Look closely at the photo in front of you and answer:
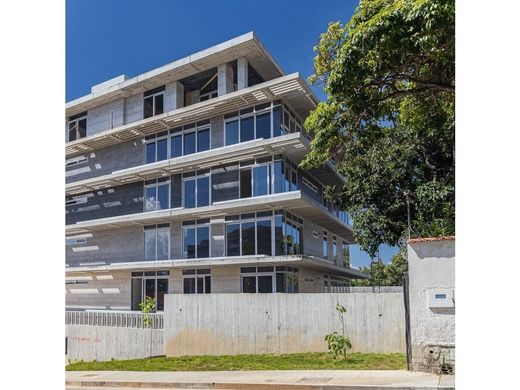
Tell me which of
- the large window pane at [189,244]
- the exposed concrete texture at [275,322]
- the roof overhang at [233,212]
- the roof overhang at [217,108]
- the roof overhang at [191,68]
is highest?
the roof overhang at [191,68]

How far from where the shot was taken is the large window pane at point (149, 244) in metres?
18.3

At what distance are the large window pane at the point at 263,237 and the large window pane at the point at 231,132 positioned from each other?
2941 millimetres

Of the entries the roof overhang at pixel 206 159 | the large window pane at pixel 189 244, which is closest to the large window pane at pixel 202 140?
the roof overhang at pixel 206 159

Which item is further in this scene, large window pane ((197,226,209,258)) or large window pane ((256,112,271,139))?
large window pane ((197,226,209,258))

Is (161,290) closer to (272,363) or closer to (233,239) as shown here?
(233,239)

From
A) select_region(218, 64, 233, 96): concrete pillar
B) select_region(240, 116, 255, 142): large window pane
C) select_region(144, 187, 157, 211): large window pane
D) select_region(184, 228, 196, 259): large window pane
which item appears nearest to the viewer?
select_region(240, 116, 255, 142): large window pane

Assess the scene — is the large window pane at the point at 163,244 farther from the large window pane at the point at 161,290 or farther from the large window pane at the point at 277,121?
the large window pane at the point at 277,121

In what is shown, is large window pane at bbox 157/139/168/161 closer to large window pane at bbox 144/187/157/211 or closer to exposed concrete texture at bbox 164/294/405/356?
large window pane at bbox 144/187/157/211

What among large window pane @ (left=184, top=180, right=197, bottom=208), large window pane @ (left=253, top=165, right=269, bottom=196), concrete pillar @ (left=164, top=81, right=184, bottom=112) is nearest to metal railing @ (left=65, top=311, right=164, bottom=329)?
large window pane @ (left=184, top=180, right=197, bottom=208)

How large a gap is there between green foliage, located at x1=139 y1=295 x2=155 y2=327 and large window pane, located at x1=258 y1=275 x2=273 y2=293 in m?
3.69

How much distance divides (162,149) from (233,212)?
4216mm

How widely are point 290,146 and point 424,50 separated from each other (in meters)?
9.63

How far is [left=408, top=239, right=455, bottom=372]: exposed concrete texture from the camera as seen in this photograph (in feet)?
20.7
